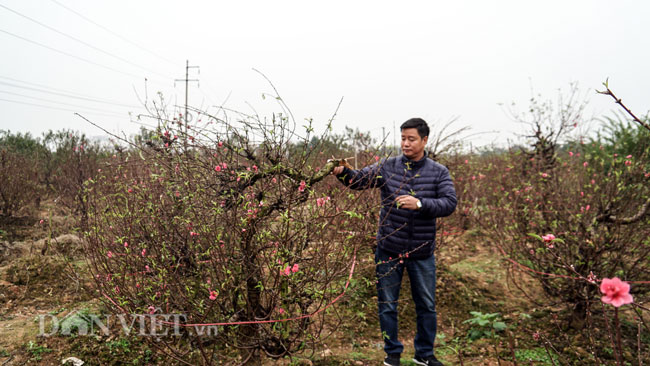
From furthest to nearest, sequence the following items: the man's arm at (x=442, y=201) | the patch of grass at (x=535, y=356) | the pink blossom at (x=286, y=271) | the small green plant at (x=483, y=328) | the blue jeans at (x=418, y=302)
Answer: the small green plant at (x=483, y=328) → the patch of grass at (x=535, y=356) → the blue jeans at (x=418, y=302) → the man's arm at (x=442, y=201) → the pink blossom at (x=286, y=271)

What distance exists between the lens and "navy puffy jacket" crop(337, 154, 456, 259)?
2684mm

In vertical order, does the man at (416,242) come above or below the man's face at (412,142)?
below

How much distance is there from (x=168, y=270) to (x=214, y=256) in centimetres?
51

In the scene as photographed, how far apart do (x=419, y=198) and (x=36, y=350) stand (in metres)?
3.30

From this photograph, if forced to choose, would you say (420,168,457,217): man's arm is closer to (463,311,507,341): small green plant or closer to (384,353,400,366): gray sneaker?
(384,353,400,366): gray sneaker

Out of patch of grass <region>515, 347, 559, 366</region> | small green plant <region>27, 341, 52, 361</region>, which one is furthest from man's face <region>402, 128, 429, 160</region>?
small green plant <region>27, 341, 52, 361</region>

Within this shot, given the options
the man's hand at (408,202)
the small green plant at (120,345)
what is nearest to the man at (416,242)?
the man's hand at (408,202)

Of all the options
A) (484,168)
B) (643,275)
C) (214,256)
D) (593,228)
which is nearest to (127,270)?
(214,256)

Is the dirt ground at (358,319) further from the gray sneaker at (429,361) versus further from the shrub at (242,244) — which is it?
the shrub at (242,244)

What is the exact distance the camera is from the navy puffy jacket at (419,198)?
268 cm

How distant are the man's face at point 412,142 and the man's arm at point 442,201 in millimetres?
275

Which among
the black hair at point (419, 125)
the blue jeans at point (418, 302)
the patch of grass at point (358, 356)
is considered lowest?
the patch of grass at point (358, 356)

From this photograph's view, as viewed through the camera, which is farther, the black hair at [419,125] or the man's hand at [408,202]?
the black hair at [419,125]

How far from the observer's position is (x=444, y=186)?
283 cm
